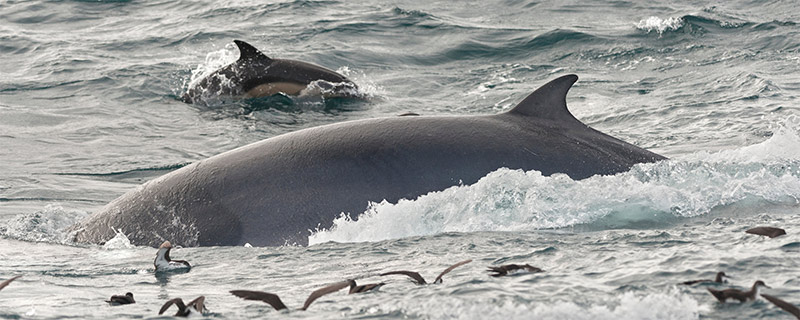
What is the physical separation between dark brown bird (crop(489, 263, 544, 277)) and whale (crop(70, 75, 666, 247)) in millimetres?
1572

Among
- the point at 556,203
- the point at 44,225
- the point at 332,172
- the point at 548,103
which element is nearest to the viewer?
the point at 556,203

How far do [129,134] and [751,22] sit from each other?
11.0 metres

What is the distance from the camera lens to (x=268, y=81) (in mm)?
13156

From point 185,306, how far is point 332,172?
2.14 metres

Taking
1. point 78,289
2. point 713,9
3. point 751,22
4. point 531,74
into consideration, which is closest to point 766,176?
point 78,289

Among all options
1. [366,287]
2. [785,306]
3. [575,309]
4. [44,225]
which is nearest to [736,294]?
[785,306]

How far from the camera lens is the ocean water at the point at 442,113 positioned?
3.96m

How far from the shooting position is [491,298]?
3637mm

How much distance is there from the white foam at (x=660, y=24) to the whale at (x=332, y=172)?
11.8m

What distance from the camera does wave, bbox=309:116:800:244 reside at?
5461mm

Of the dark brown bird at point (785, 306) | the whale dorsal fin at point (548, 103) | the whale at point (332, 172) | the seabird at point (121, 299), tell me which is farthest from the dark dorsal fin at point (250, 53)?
the dark brown bird at point (785, 306)

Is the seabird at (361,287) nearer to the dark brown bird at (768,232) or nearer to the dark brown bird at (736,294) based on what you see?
the dark brown bird at (736,294)

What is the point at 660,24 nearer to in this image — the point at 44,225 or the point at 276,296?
the point at 44,225

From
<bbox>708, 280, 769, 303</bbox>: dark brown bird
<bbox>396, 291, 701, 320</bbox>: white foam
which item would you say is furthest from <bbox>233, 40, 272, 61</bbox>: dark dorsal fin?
<bbox>708, 280, 769, 303</bbox>: dark brown bird
